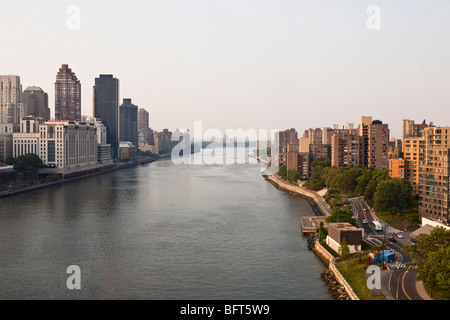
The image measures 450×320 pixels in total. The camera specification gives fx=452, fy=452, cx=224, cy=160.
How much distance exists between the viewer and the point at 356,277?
22.2 metres

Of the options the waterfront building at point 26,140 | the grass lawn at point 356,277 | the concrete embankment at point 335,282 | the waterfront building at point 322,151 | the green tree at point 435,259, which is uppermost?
the waterfront building at point 26,140

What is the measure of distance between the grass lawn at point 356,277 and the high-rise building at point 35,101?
14244 cm

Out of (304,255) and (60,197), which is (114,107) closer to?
(60,197)

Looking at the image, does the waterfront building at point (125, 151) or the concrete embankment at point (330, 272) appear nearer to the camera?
the concrete embankment at point (330, 272)

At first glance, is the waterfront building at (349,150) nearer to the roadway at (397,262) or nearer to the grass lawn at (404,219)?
the roadway at (397,262)

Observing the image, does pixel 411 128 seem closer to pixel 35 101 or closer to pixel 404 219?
pixel 404 219

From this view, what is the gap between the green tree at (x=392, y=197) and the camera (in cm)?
3769

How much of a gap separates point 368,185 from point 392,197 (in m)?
7.75

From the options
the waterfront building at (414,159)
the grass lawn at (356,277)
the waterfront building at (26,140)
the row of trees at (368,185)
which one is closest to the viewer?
the grass lawn at (356,277)

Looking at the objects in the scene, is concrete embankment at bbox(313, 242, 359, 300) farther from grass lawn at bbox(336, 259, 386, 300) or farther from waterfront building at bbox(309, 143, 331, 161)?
waterfront building at bbox(309, 143, 331, 161)

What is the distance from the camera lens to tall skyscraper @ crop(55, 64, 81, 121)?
153m

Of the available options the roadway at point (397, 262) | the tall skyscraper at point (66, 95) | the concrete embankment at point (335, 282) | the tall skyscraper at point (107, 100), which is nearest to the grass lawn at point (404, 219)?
the roadway at point (397, 262)
